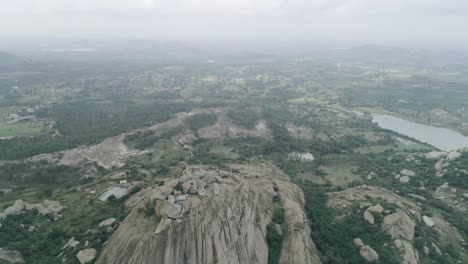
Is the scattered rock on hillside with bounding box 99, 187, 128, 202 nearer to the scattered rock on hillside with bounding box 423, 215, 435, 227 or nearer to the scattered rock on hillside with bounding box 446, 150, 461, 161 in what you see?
the scattered rock on hillside with bounding box 423, 215, 435, 227

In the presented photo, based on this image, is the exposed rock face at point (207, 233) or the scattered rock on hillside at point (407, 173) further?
the scattered rock on hillside at point (407, 173)

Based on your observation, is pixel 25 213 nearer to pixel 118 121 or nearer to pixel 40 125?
pixel 118 121

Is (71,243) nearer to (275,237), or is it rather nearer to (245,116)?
(275,237)

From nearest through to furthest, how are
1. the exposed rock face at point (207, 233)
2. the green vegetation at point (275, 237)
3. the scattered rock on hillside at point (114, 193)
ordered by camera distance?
the exposed rock face at point (207, 233) → the green vegetation at point (275, 237) → the scattered rock on hillside at point (114, 193)

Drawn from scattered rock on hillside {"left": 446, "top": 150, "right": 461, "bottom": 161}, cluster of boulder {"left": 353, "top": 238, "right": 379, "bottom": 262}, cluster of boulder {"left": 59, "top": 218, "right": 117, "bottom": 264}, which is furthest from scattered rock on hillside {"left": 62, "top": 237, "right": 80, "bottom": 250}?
scattered rock on hillside {"left": 446, "top": 150, "right": 461, "bottom": 161}

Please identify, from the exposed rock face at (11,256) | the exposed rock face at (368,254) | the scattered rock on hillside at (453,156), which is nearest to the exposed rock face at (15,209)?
the exposed rock face at (11,256)

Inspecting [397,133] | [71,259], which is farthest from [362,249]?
[397,133]

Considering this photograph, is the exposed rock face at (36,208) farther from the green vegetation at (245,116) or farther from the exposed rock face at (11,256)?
the green vegetation at (245,116)
